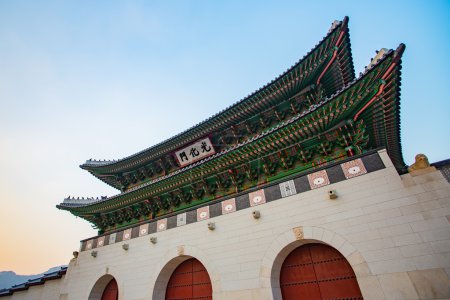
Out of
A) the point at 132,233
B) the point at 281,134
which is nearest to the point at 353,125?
the point at 281,134

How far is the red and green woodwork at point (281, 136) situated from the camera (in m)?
6.48

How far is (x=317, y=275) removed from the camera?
Answer: 20.8 feet

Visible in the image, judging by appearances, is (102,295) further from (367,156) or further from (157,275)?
(367,156)

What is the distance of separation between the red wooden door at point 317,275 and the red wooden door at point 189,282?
2882mm

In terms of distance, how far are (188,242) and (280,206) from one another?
3.74m

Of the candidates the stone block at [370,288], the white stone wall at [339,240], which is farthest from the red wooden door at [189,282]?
the stone block at [370,288]

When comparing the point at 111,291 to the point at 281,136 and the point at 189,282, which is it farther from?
the point at 281,136

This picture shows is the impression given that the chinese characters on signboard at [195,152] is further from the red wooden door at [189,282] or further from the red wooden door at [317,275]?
the red wooden door at [317,275]

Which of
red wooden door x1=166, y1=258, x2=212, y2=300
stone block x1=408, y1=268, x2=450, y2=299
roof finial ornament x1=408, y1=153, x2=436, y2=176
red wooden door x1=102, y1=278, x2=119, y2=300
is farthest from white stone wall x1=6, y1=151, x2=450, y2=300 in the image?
red wooden door x1=102, y1=278, x2=119, y2=300

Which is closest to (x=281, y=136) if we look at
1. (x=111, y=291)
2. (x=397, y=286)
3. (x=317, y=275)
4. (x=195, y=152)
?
(x=317, y=275)

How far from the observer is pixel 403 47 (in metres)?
5.29

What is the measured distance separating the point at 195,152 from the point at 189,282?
19.4 feet

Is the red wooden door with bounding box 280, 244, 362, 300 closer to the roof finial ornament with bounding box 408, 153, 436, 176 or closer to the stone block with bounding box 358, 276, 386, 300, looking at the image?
the stone block with bounding box 358, 276, 386, 300

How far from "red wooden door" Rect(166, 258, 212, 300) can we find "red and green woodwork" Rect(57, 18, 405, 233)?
241 centimetres
